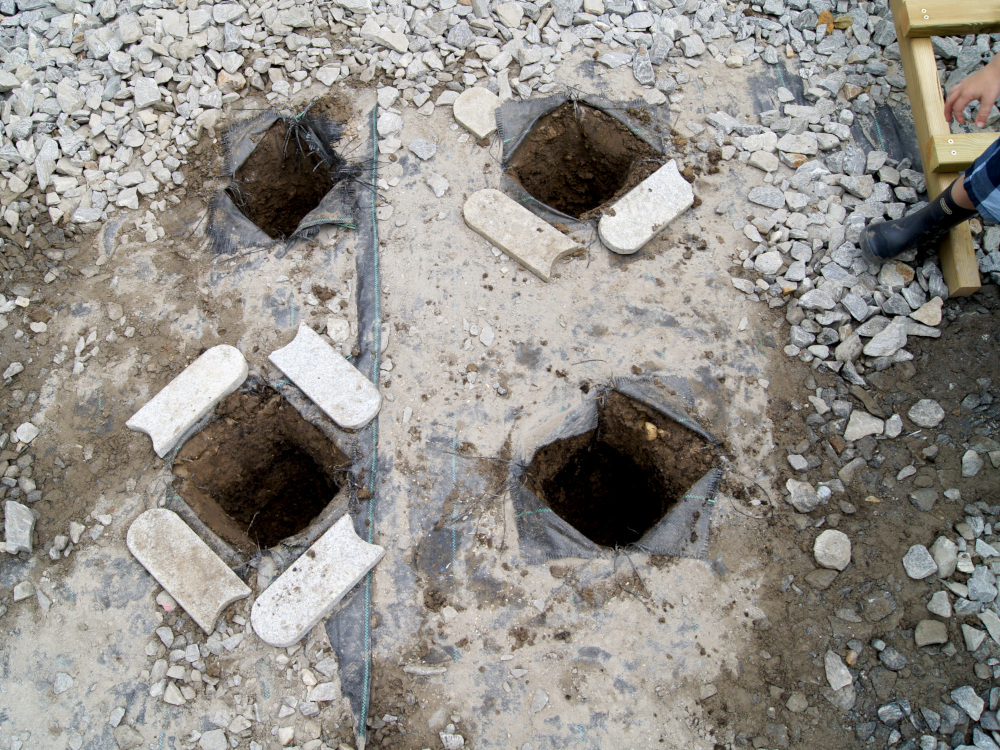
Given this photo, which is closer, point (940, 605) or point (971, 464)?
point (940, 605)

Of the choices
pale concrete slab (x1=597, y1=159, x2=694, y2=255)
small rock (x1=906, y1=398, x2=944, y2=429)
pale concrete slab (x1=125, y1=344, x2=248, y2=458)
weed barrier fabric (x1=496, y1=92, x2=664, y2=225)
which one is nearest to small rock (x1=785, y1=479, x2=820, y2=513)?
small rock (x1=906, y1=398, x2=944, y2=429)

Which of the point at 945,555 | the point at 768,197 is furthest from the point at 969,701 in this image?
the point at 768,197

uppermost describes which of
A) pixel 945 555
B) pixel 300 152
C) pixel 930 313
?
pixel 300 152

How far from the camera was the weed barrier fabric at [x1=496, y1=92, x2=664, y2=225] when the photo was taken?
4.02 meters

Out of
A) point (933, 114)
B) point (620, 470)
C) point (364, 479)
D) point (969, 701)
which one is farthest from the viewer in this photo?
point (620, 470)

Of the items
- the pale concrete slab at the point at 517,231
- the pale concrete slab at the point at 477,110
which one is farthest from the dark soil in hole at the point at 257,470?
the pale concrete slab at the point at 477,110

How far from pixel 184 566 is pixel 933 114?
4.73 m

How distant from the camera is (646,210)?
380 centimetres

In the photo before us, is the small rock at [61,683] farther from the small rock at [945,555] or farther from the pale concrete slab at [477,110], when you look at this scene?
the small rock at [945,555]

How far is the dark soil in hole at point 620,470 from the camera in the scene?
343cm

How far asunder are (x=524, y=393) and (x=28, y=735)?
9.47ft

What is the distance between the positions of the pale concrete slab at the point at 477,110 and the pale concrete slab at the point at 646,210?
0.98 m

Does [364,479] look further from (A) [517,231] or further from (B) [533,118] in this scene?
(B) [533,118]

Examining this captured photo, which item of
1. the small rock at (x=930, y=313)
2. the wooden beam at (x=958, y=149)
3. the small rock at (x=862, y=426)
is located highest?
the wooden beam at (x=958, y=149)
